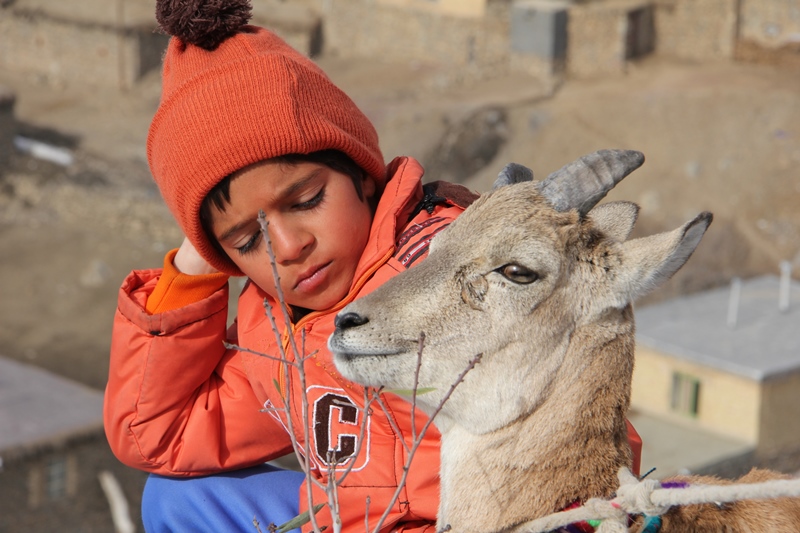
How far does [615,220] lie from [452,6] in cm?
2515

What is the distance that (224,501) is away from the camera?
4.24 metres

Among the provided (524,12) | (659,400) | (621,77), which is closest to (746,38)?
(621,77)

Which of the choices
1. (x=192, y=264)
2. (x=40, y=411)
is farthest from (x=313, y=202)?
(x=40, y=411)

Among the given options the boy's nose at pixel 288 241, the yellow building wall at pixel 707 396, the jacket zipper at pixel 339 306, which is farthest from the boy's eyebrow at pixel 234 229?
the yellow building wall at pixel 707 396

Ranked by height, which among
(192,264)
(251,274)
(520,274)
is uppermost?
(520,274)

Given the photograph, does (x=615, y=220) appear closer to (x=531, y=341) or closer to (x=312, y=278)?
(x=531, y=341)

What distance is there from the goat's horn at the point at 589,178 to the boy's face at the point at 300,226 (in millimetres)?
674

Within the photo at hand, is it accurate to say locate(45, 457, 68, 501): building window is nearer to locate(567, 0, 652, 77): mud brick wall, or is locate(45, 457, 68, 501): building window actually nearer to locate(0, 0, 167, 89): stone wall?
locate(567, 0, 652, 77): mud brick wall

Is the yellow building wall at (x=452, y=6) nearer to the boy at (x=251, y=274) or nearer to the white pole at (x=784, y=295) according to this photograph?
the white pole at (x=784, y=295)

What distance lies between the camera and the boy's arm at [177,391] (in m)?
4.04

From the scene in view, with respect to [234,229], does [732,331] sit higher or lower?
lower

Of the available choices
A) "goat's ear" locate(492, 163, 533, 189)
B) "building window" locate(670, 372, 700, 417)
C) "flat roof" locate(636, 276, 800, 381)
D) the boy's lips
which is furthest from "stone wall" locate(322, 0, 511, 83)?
the boy's lips

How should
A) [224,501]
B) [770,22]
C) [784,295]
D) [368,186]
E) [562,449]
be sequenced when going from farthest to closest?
1. [770,22]
2. [784,295]
3. [224,501]
4. [368,186]
5. [562,449]

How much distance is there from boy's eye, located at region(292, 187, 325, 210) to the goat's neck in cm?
86
